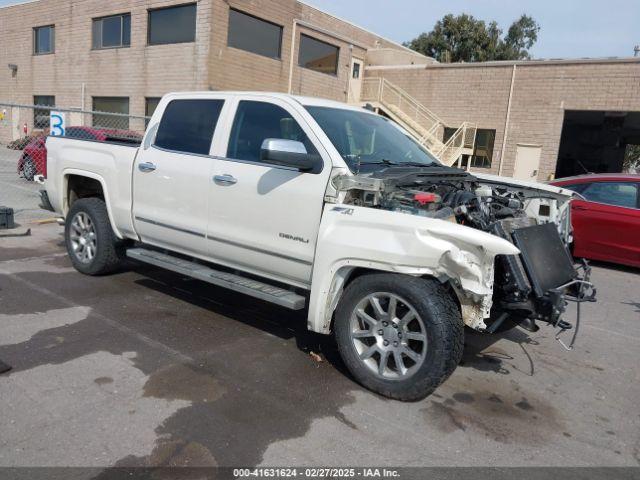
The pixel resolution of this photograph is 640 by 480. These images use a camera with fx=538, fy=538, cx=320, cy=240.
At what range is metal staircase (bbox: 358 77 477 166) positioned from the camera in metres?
20.2

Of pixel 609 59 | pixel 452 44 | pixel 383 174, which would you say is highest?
pixel 452 44

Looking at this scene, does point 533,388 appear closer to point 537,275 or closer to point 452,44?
point 537,275

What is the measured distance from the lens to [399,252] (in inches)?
143

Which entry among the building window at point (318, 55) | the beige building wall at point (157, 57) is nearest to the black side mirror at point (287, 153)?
the beige building wall at point (157, 57)

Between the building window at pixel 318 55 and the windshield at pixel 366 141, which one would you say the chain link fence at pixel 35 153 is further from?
the building window at pixel 318 55

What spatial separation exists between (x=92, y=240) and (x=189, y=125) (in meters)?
2.00

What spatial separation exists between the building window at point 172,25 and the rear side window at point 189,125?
1493cm

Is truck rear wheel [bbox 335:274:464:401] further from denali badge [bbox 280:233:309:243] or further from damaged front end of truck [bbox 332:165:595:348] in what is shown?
denali badge [bbox 280:233:309:243]

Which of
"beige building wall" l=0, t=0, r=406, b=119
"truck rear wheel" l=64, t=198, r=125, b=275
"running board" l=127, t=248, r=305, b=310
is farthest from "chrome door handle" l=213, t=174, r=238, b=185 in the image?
"beige building wall" l=0, t=0, r=406, b=119

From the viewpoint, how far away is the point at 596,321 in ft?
20.3

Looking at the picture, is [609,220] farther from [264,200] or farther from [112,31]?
[112,31]

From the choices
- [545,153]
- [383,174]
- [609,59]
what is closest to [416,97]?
[545,153]

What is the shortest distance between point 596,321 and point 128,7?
20.8 meters

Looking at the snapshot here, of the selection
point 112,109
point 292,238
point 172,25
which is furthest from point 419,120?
point 292,238
